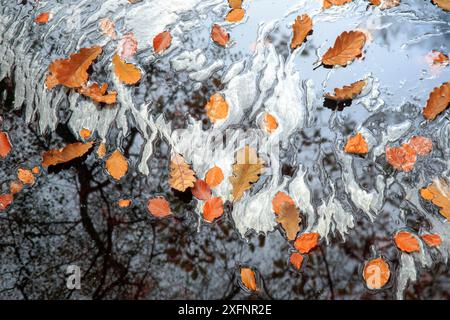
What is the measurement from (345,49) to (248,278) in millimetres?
726

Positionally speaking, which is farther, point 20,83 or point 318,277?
point 20,83

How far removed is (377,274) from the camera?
1082 mm

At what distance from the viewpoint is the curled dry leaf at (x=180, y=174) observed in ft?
3.65

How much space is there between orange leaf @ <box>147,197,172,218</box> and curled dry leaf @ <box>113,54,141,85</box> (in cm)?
35

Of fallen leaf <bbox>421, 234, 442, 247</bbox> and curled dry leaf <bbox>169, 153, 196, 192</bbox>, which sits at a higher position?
curled dry leaf <bbox>169, 153, 196, 192</bbox>

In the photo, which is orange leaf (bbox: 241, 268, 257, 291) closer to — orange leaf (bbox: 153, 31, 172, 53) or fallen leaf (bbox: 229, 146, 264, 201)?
fallen leaf (bbox: 229, 146, 264, 201)

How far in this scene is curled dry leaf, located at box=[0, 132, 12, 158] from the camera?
1.16 meters

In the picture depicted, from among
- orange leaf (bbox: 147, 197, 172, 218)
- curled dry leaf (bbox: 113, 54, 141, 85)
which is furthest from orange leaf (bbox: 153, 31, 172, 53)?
orange leaf (bbox: 147, 197, 172, 218)
